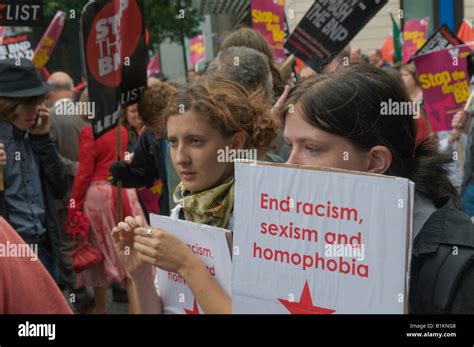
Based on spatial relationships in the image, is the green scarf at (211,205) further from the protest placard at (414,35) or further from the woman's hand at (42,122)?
the protest placard at (414,35)

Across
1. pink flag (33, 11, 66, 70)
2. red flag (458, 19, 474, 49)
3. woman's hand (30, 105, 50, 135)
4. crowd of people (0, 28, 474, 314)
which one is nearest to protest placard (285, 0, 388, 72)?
crowd of people (0, 28, 474, 314)

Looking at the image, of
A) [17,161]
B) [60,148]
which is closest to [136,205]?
[60,148]

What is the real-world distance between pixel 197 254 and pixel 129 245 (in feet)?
0.76

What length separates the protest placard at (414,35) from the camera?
12430 mm

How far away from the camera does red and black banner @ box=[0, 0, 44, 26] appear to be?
576 cm

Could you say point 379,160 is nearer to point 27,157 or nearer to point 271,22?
point 27,157

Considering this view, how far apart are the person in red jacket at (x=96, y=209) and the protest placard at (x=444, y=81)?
263cm

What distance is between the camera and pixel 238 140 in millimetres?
2742

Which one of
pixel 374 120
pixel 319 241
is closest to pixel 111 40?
pixel 374 120

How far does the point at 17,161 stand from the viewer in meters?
5.10
